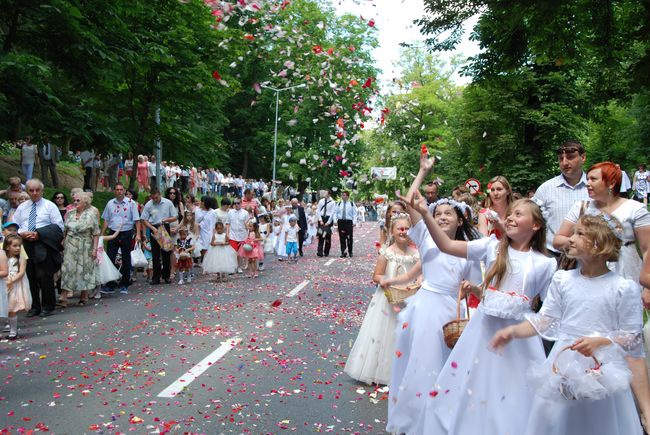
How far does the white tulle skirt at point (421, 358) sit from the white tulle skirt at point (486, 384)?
0.52 m

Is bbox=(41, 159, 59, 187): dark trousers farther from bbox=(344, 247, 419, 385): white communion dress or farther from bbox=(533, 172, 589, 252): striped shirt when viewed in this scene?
bbox=(533, 172, 589, 252): striped shirt

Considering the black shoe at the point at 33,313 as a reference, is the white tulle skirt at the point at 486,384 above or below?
above

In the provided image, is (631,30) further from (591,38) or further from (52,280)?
(52,280)

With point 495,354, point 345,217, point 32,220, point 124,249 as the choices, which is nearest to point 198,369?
point 495,354

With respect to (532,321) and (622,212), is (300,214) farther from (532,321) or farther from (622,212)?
(532,321)

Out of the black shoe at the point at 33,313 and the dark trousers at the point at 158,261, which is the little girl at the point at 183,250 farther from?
the black shoe at the point at 33,313

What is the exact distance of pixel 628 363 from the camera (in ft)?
12.6

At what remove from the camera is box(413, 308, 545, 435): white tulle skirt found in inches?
171

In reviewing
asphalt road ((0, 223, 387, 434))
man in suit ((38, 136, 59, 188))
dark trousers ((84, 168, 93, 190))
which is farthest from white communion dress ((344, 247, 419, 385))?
dark trousers ((84, 168, 93, 190))

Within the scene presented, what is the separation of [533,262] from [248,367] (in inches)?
157

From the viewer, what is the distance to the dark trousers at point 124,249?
14.3 meters

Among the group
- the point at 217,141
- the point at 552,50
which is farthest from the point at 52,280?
the point at 217,141

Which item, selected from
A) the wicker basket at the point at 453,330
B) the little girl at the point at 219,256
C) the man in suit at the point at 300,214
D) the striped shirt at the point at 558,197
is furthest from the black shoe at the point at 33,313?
the man in suit at the point at 300,214

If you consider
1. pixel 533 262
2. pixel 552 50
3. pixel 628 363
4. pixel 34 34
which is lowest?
pixel 628 363
